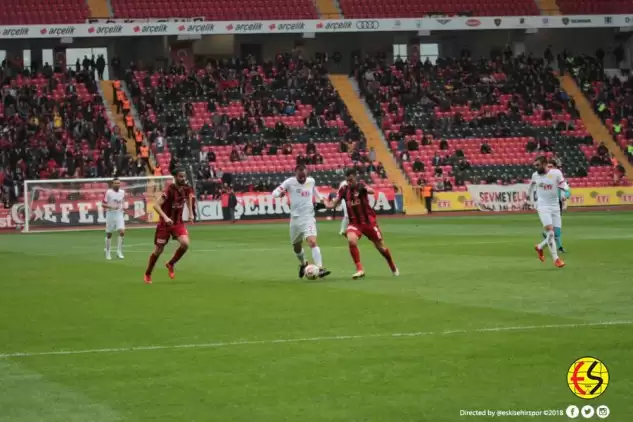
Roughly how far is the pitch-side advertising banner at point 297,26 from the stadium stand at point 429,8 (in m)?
2.49

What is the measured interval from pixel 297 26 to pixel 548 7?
16431 mm

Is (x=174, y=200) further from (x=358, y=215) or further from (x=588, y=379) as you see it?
(x=588, y=379)

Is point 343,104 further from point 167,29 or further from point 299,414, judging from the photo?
point 299,414

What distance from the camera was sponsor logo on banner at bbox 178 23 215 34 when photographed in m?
64.2

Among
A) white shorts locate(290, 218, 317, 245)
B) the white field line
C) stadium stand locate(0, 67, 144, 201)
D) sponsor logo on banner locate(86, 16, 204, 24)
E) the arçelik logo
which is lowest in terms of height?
the white field line

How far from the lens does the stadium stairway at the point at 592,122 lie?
210 ft

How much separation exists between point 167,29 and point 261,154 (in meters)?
9.83

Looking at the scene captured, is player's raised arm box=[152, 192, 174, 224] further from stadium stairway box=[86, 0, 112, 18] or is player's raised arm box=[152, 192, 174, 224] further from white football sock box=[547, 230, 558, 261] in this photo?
stadium stairway box=[86, 0, 112, 18]

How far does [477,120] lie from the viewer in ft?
210

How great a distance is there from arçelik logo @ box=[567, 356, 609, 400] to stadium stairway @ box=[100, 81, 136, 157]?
161ft

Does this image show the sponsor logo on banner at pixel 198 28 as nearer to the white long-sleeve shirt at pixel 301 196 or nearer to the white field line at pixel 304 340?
the white long-sleeve shirt at pixel 301 196

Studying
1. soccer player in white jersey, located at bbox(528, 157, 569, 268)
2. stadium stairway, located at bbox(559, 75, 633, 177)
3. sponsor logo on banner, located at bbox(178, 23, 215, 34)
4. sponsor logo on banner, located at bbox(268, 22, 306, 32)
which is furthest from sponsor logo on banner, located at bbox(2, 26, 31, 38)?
soccer player in white jersey, located at bbox(528, 157, 569, 268)

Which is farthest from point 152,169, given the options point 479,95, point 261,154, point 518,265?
point 518,265

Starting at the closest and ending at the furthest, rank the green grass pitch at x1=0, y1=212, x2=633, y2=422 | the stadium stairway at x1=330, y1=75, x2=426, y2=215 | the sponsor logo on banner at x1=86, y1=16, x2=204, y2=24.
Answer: the green grass pitch at x1=0, y1=212, x2=633, y2=422, the stadium stairway at x1=330, y1=75, x2=426, y2=215, the sponsor logo on banner at x1=86, y1=16, x2=204, y2=24
